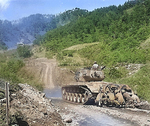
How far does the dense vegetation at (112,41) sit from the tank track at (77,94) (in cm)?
437

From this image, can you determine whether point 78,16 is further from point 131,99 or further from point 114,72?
point 131,99

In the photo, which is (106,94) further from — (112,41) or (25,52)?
(112,41)

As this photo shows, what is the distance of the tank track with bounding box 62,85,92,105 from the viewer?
16.8 metres

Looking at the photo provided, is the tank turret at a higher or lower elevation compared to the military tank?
higher

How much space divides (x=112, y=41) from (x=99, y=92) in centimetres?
2493

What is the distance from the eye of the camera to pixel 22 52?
31656mm

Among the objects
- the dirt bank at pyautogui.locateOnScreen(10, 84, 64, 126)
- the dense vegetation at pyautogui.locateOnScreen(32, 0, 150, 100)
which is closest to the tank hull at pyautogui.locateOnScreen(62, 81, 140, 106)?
the dense vegetation at pyautogui.locateOnScreen(32, 0, 150, 100)

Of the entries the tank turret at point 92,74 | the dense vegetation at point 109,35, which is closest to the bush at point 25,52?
the dense vegetation at point 109,35

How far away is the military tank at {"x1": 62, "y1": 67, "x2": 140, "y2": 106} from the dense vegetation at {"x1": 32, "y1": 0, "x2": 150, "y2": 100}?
2.71m

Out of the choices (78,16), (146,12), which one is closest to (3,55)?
(146,12)

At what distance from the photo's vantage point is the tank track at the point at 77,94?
16.8 metres

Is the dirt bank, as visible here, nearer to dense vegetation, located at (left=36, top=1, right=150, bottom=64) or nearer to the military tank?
the military tank

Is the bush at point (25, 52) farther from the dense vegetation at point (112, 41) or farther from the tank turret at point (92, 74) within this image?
the tank turret at point (92, 74)

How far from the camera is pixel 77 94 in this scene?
1816cm
